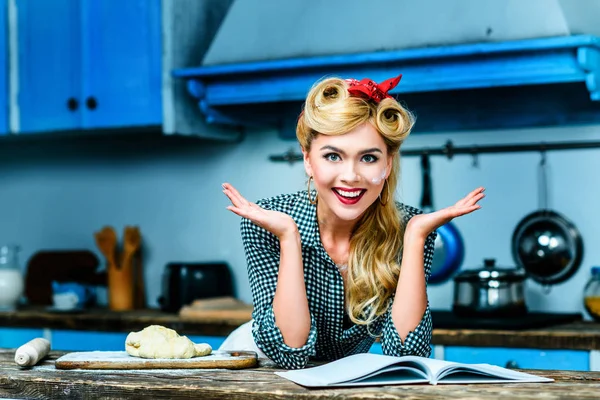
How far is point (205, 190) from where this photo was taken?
13.1ft

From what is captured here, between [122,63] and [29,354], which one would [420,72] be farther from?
[29,354]

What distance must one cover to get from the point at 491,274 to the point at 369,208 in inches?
42.3

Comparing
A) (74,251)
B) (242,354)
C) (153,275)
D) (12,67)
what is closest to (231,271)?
(153,275)

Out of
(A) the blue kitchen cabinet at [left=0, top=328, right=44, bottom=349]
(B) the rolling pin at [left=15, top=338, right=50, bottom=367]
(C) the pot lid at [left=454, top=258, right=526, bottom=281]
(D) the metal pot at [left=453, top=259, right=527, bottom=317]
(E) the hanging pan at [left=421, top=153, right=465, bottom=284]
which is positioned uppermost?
(E) the hanging pan at [left=421, top=153, right=465, bottom=284]

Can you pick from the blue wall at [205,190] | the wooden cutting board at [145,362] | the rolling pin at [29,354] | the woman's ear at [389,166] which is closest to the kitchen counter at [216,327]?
the blue wall at [205,190]

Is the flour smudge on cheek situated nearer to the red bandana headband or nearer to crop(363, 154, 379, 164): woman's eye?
crop(363, 154, 379, 164): woman's eye

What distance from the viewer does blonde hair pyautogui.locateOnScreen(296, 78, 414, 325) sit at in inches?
77.6

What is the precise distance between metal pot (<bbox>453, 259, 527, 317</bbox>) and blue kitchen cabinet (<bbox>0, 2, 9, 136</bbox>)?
1.95 m

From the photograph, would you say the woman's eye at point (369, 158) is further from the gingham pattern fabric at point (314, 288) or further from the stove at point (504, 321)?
the stove at point (504, 321)

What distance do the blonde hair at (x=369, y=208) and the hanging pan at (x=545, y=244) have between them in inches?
53.0

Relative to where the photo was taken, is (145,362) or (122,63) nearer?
(145,362)

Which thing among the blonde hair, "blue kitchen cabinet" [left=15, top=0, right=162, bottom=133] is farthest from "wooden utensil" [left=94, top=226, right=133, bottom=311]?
the blonde hair

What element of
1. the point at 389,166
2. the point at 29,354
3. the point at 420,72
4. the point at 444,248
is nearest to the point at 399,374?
the point at 389,166

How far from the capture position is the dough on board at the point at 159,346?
184cm
